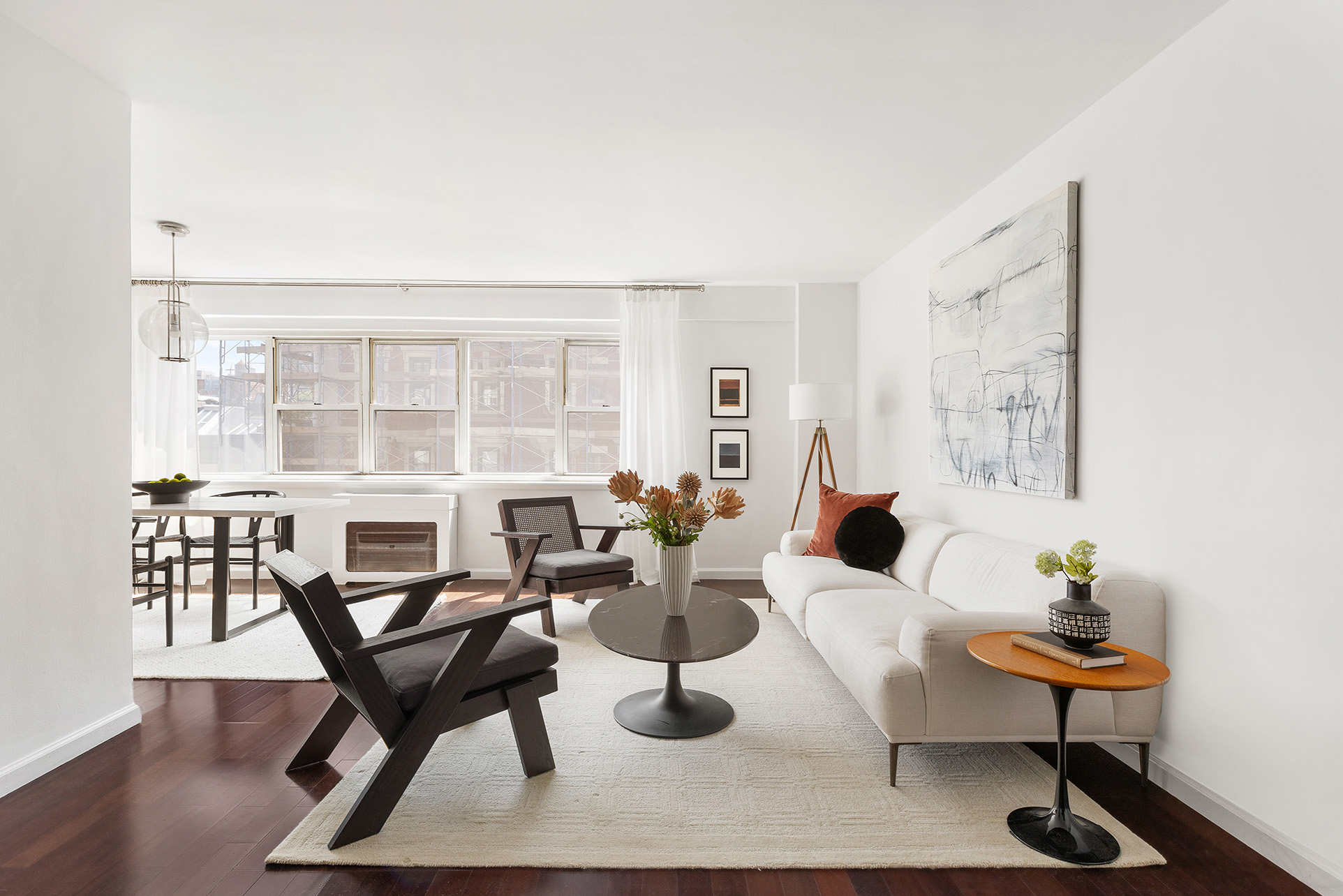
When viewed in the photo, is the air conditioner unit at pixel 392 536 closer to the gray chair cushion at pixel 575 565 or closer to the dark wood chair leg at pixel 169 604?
the gray chair cushion at pixel 575 565

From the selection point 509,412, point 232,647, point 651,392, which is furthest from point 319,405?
point 651,392

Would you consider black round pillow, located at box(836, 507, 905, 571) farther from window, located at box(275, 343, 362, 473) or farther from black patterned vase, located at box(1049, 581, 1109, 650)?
window, located at box(275, 343, 362, 473)

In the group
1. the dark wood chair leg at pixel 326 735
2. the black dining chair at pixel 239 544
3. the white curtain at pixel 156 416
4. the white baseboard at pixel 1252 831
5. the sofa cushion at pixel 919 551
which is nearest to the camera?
the white baseboard at pixel 1252 831

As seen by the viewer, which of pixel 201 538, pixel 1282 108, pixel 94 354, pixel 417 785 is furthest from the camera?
pixel 201 538

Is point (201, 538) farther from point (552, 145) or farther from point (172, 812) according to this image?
point (552, 145)

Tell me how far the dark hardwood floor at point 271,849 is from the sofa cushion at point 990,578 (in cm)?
59

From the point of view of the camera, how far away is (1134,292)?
2.45 metres

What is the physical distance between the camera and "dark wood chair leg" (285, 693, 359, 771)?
242 centimetres

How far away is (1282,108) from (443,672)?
2.96m

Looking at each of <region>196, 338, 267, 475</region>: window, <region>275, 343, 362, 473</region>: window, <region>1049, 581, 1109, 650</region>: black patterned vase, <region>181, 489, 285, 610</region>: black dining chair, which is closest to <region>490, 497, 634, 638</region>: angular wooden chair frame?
<region>181, 489, 285, 610</region>: black dining chair

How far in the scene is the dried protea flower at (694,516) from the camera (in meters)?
2.77

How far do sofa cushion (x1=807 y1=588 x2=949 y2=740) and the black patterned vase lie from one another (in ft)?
1.57

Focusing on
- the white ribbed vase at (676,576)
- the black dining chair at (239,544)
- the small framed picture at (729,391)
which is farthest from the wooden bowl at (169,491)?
the small framed picture at (729,391)

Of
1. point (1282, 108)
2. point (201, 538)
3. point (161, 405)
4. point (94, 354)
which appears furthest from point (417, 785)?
point (161, 405)
